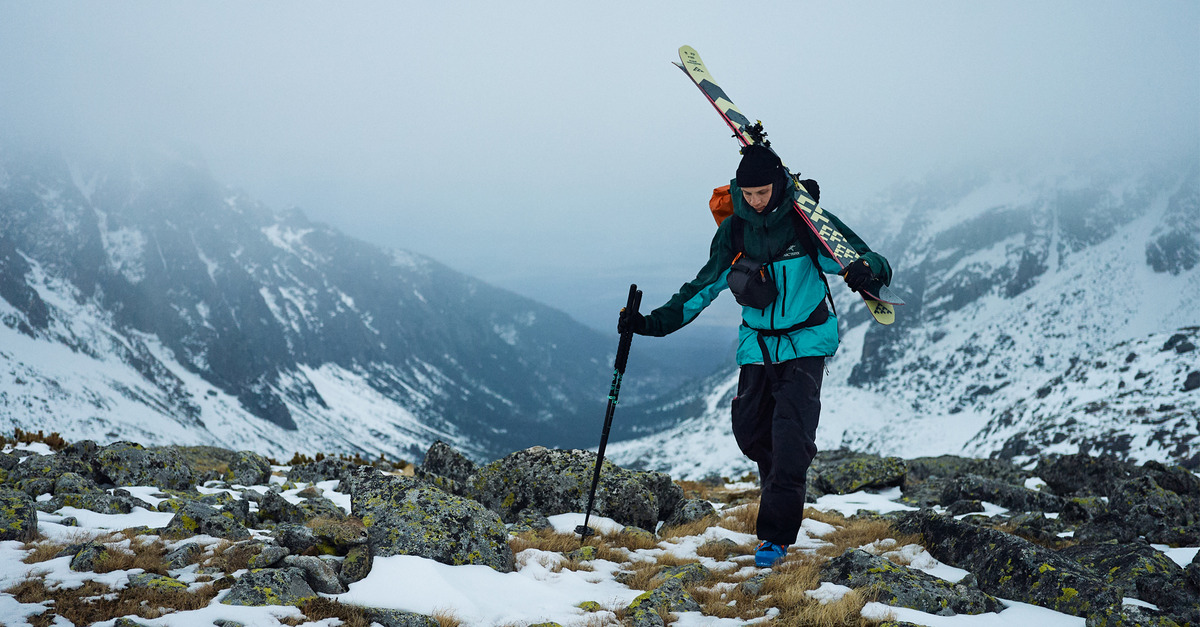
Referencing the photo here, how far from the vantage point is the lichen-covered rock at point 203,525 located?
24.7 ft

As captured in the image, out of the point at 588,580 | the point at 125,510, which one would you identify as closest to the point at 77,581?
the point at 125,510

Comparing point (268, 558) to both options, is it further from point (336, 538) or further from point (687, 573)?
point (687, 573)

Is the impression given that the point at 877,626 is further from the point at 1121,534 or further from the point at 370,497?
the point at 1121,534

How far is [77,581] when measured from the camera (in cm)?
579

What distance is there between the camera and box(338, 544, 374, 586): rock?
6.09 meters

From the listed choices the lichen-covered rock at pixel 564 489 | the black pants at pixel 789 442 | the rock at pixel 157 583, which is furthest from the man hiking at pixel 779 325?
the rock at pixel 157 583

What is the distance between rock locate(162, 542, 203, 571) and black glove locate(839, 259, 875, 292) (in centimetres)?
783

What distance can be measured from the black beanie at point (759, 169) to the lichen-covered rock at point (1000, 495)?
9052 millimetres

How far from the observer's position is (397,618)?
5.32 metres

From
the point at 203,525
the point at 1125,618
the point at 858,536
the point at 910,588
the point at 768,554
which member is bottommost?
the point at 203,525

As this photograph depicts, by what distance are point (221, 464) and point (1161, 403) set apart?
5883 inches

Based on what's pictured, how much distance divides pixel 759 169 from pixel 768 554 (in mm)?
4800

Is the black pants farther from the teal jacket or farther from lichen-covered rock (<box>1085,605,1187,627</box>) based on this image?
lichen-covered rock (<box>1085,605,1187,627</box>)

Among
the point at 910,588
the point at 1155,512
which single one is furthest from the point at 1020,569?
the point at 1155,512
